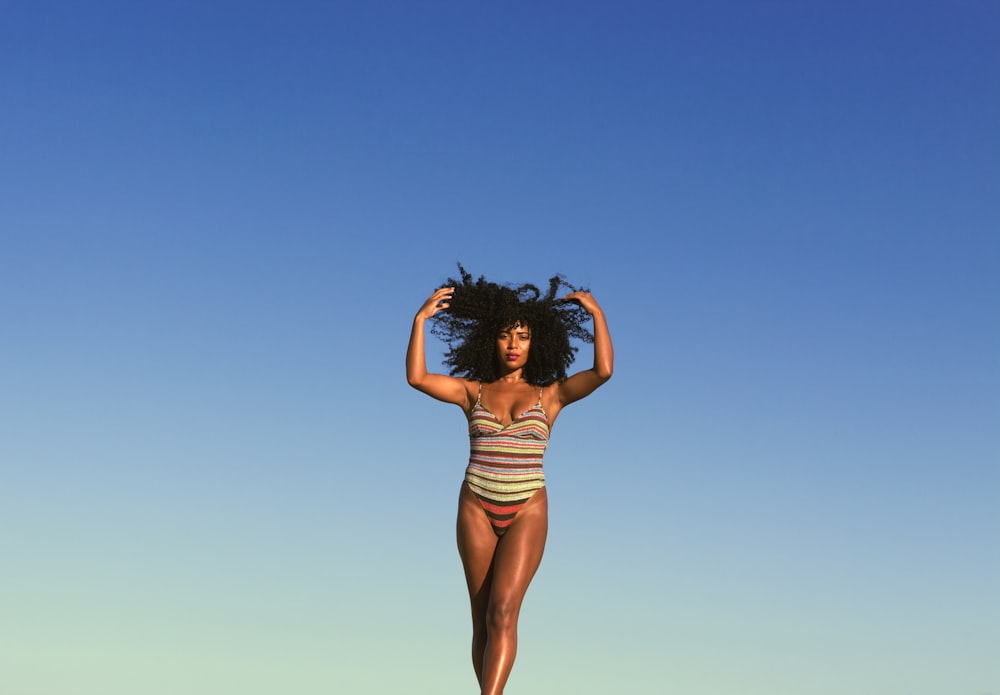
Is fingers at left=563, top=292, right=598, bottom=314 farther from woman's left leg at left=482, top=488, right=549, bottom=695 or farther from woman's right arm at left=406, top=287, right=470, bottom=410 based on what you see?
woman's left leg at left=482, top=488, right=549, bottom=695

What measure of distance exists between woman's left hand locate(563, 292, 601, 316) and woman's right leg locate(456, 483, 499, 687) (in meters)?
1.74

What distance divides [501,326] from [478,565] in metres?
1.93

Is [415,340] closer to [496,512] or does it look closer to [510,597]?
[496,512]

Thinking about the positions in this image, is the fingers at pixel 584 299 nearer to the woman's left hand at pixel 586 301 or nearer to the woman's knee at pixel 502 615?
the woman's left hand at pixel 586 301

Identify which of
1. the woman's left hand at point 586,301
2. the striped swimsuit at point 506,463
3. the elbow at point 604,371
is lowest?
the striped swimsuit at point 506,463

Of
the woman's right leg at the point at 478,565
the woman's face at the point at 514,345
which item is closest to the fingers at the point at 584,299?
the woman's face at the point at 514,345

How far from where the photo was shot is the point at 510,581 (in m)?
9.70

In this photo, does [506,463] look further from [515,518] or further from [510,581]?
[510,581]

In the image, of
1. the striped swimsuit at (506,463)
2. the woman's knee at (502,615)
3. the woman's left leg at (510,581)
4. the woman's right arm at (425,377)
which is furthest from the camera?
the woman's right arm at (425,377)

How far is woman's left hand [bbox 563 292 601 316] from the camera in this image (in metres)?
Answer: 10.3

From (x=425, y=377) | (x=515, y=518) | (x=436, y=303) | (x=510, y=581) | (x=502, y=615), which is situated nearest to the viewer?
(x=502, y=615)

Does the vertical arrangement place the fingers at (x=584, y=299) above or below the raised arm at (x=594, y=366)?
above

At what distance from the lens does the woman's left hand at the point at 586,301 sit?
33.8 ft

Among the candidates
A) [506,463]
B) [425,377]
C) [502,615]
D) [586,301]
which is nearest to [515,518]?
[506,463]
